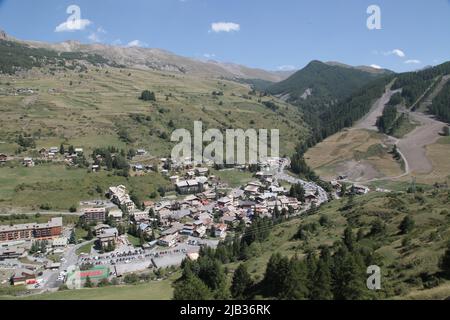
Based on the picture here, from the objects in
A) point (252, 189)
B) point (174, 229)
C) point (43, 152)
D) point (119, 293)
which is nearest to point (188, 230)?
point (174, 229)

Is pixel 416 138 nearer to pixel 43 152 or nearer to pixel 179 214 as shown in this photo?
pixel 179 214

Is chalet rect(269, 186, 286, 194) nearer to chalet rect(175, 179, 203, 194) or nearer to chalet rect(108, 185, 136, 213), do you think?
chalet rect(175, 179, 203, 194)

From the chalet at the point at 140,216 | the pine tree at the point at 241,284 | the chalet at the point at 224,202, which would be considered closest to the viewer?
the pine tree at the point at 241,284

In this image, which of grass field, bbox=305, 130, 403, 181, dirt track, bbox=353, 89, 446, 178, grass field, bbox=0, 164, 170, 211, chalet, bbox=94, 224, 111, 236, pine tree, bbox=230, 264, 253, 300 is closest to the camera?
pine tree, bbox=230, 264, 253, 300

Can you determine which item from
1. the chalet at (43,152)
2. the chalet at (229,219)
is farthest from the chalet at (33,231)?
the chalet at (43,152)

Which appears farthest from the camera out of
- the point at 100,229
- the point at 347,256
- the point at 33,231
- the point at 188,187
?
the point at 188,187

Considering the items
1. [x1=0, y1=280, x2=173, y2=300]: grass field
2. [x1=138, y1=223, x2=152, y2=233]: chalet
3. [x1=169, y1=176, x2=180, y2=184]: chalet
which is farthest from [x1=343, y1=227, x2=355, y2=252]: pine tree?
[x1=169, y1=176, x2=180, y2=184]: chalet

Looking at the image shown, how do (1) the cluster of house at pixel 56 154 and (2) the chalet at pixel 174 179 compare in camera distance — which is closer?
(2) the chalet at pixel 174 179

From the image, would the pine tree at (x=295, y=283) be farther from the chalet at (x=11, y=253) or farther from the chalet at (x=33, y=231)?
the chalet at (x=33, y=231)

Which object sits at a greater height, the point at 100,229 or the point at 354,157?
the point at 354,157

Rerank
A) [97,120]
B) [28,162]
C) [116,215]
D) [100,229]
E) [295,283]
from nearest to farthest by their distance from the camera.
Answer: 1. [295,283]
2. [100,229]
3. [116,215]
4. [28,162]
5. [97,120]

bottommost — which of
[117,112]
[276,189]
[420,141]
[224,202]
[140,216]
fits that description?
[140,216]
